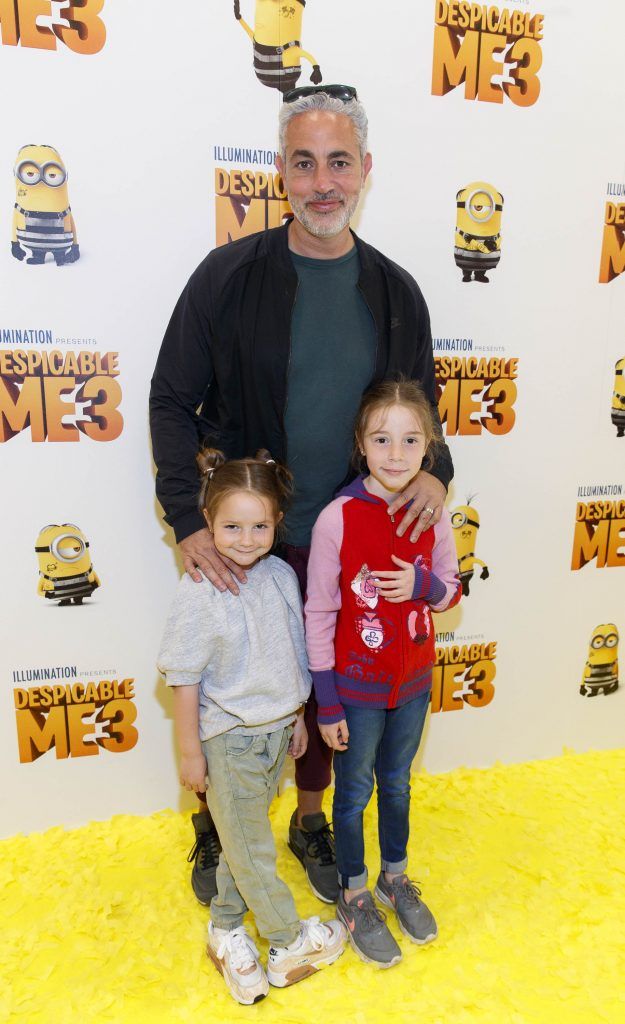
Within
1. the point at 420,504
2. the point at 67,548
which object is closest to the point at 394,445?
the point at 420,504

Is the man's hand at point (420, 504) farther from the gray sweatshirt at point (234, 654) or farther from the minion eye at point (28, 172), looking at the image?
the minion eye at point (28, 172)

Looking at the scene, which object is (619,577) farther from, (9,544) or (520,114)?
(9,544)

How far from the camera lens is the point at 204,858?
2135 mm

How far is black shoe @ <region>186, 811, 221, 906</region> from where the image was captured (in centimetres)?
208

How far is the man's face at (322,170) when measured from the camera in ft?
5.71

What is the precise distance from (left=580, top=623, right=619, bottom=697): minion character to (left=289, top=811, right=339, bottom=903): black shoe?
1.17 metres

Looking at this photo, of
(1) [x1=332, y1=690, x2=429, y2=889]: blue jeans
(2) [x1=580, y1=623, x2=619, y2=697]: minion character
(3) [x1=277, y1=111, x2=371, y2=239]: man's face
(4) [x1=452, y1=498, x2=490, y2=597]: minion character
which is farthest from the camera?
(2) [x1=580, y1=623, x2=619, y2=697]: minion character

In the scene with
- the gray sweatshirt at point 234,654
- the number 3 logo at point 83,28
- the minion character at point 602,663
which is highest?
the number 3 logo at point 83,28

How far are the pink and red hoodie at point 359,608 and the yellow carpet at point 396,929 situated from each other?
67 centimetres

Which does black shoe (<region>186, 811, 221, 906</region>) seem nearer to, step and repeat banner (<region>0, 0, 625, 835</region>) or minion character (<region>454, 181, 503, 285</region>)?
step and repeat banner (<region>0, 0, 625, 835</region>)

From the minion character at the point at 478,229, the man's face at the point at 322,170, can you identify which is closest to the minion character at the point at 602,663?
the minion character at the point at 478,229

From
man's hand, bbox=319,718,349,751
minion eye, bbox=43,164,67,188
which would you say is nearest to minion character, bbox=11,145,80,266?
minion eye, bbox=43,164,67,188

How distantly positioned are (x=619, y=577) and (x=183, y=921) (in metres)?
1.84

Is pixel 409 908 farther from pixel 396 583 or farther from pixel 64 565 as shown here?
pixel 64 565
